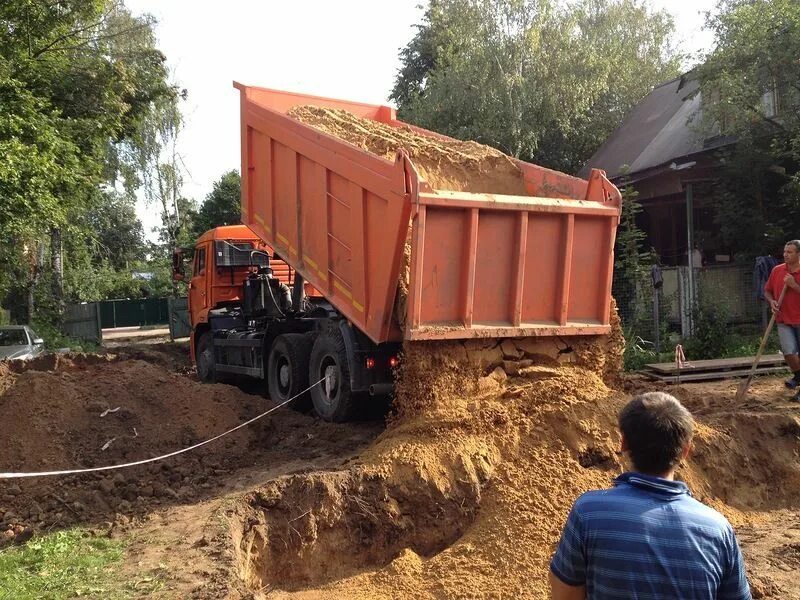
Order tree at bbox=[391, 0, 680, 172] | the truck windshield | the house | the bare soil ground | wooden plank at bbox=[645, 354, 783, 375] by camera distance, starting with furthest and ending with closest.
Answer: tree at bbox=[391, 0, 680, 172], the house, the truck windshield, wooden plank at bbox=[645, 354, 783, 375], the bare soil ground

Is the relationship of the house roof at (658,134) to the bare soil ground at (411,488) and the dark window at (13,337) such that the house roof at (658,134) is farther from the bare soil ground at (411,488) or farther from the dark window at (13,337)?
the dark window at (13,337)

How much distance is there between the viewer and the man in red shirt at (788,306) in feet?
25.7

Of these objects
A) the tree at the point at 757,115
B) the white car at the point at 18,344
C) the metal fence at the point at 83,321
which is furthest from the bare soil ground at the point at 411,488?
the metal fence at the point at 83,321

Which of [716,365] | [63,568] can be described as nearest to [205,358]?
[63,568]

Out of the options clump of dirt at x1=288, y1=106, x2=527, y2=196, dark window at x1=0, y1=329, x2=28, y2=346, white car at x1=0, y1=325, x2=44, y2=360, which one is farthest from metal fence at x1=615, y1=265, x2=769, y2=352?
Result: dark window at x1=0, y1=329, x2=28, y2=346

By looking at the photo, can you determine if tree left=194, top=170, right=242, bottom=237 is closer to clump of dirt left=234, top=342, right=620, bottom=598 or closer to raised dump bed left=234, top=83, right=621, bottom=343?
raised dump bed left=234, top=83, right=621, bottom=343

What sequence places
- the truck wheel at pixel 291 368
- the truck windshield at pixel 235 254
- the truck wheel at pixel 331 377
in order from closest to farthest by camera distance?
1. the truck wheel at pixel 331 377
2. the truck wheel at pixel 291 368
3. the truck windshield at pixel 235 254

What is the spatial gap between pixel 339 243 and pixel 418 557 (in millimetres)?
3184

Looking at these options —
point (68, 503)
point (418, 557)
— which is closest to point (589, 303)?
point (418, 557)

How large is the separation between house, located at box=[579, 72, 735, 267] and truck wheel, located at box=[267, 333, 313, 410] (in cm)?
849

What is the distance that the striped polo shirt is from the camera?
1957 mm

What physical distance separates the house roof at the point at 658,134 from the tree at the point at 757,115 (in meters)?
1.03

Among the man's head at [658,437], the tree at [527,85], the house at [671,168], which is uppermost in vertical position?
the tree at [527,85]

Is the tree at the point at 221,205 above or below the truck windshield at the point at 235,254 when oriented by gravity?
above
